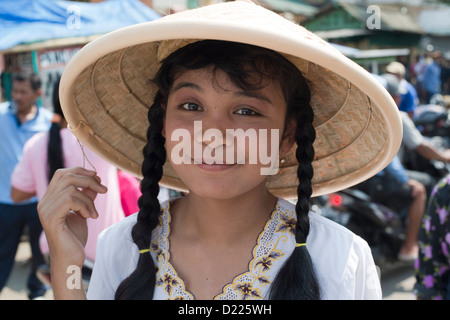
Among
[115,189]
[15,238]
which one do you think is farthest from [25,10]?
[115,189]

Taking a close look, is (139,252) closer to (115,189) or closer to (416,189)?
(115,189)

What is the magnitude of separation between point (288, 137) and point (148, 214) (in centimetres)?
50

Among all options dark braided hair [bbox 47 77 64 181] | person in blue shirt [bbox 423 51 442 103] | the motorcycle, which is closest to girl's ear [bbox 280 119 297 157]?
dark braided hair [bbox 47 77 64 181]

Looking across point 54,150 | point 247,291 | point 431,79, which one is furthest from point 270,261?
point 431,79

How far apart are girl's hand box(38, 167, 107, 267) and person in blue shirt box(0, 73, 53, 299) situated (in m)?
2.64

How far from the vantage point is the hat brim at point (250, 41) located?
117 cm

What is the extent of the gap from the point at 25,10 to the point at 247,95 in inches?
192

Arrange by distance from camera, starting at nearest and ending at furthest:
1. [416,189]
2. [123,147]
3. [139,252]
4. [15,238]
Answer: [139,252] → [123,147] → [15,238] → [416,189]

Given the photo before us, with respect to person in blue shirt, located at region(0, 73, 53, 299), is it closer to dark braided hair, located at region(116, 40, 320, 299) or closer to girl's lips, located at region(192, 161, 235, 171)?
dark braided hair, located at region(116, 40, 320, 299)

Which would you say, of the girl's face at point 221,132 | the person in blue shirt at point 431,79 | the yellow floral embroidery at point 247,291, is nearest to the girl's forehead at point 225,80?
the girl's face at point 221,132

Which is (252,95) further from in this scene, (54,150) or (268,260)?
(54,150)

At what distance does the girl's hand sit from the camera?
137cm

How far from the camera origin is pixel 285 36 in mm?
1130
